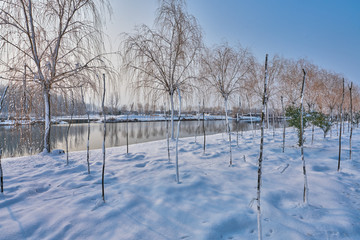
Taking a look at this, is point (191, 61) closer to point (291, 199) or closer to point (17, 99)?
point (291, 199)

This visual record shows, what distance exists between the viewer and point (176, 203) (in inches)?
110

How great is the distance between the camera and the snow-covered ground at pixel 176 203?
2.10 m

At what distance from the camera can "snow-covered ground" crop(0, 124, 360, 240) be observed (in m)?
2.10

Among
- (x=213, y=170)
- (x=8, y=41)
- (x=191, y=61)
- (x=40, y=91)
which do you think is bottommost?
(x=213, y=170)

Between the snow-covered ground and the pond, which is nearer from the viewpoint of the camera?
the snow-covered ground

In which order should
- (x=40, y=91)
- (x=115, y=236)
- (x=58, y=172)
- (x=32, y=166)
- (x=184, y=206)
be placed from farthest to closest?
(x=40, y=91)
(x=32, y=166)
(x=58, y=172)
(x=184, y=206)
(x=115, y=236)

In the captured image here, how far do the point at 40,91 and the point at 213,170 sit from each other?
6720 millimetres

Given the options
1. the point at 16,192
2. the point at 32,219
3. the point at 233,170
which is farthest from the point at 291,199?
the point at 16,192

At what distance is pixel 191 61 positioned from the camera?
4.30 meters

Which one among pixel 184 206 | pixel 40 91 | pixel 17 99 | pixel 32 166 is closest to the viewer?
pixel 184 206

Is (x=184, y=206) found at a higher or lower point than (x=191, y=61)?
lower

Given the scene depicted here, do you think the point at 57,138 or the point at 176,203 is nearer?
the point at 176,203

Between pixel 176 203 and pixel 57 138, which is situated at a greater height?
pixel 176 203

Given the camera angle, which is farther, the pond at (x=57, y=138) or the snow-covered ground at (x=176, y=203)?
the pond at (x=57, y=138)
